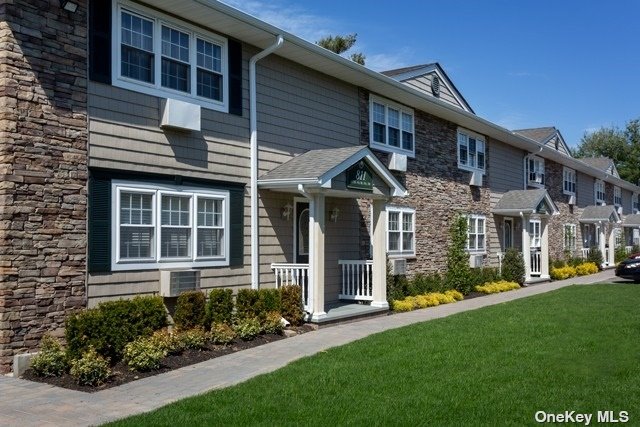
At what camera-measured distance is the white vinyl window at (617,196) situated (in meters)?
40.0

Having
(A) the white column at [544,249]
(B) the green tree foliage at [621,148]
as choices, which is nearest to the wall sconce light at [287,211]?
(A) the white column at [544,249]

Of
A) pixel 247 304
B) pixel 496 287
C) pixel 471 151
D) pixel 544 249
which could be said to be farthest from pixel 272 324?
pixel 544 249

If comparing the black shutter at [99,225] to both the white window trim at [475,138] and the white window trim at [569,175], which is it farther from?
the white window trim at [569,175]

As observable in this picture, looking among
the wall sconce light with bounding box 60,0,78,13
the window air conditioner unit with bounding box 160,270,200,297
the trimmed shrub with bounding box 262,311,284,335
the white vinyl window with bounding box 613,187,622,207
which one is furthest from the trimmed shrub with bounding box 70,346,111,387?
the white vinyl window with bounding box 613,187,622,207

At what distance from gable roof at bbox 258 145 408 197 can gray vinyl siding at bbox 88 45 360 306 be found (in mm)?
291

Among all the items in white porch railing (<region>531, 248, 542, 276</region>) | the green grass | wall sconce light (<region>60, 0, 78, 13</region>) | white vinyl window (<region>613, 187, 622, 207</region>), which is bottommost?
the green grass

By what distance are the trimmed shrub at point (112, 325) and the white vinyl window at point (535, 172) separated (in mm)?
20308

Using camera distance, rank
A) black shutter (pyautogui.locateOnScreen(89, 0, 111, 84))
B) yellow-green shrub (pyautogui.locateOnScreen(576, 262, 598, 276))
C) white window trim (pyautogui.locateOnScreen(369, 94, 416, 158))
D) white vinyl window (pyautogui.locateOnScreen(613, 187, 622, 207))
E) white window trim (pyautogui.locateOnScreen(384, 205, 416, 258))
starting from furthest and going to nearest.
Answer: white vinyl window (pyautogui.locateOnScreen(613, 187, 622, 207)) < yellow-green shrub (pyautogui.locateOnScreen(576, 262, 598, 276)) < white window trim (pyautogui.locateOnScreen(384, 205, 416, 258)) < white window trim (pyautogui.locateOnScreen(369, 94, 416, 158)) < black shutter (pyautogui.locateOnScreen(89, 0, 111, 84))

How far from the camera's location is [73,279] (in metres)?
9.05

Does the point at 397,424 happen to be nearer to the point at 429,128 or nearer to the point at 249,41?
the point at 249,41

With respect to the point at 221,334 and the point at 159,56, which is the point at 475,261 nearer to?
the point at 221,334

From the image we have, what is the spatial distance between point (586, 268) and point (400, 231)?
1458cm

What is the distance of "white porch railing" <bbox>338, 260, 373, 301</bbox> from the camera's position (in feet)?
48.0

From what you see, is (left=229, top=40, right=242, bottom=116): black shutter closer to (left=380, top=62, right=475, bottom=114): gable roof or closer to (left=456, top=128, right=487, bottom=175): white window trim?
(left=380, top=62, right=475, bottom=114): gable roof
